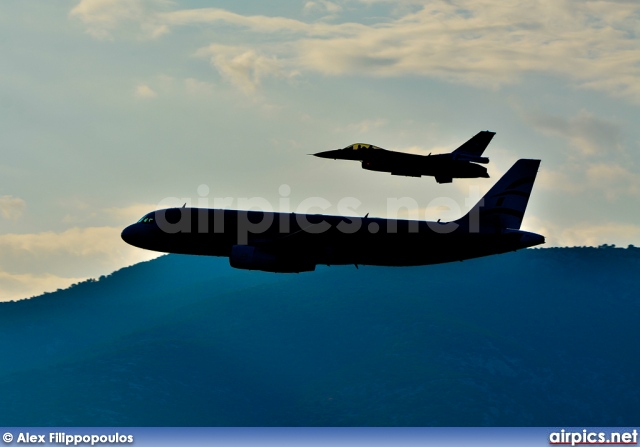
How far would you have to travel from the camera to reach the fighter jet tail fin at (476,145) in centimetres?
7662

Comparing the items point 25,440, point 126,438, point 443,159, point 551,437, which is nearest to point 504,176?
point 443,159

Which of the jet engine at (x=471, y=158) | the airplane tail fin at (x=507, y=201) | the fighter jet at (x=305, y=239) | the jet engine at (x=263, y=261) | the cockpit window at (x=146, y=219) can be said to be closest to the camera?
the jet engine at (x=263, y=261)

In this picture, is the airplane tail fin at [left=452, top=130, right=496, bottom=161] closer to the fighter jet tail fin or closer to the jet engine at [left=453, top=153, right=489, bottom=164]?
the fighter jet tail fin

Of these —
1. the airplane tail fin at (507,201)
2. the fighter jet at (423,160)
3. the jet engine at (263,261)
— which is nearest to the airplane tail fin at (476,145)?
the fighter jet at (423,160)

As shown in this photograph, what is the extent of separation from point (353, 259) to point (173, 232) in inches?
626

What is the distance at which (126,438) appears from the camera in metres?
105

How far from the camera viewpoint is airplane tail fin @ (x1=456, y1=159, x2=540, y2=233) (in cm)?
7694

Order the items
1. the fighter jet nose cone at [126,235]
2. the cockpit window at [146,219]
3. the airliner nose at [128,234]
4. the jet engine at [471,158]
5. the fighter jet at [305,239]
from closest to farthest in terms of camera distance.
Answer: the fighter jet at [305,239] < the cockpit window at [146,219] < the airliner nose at [128,234] < the fighter jet nose cone at [126,235] < the jet engine at [471,158]

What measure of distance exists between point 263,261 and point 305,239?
4.08 m

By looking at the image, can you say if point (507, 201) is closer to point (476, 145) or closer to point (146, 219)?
point (476, 145)

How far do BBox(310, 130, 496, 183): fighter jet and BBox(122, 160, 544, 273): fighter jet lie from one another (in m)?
5.06

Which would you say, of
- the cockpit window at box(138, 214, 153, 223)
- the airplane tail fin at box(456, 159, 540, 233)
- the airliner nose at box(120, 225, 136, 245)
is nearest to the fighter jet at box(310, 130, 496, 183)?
the airplane tail fin at box(456, 159, 540, 233)

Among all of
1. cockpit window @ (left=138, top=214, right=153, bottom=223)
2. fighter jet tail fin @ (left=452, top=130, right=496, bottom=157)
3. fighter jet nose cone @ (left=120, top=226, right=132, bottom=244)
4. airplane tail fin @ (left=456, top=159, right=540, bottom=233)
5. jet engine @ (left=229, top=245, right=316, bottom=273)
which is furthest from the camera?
airplane tail fin @ (left=456, top=159, right=540, bottom=233)

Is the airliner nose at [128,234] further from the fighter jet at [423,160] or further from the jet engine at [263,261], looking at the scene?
the fighter jet at [423,160]
